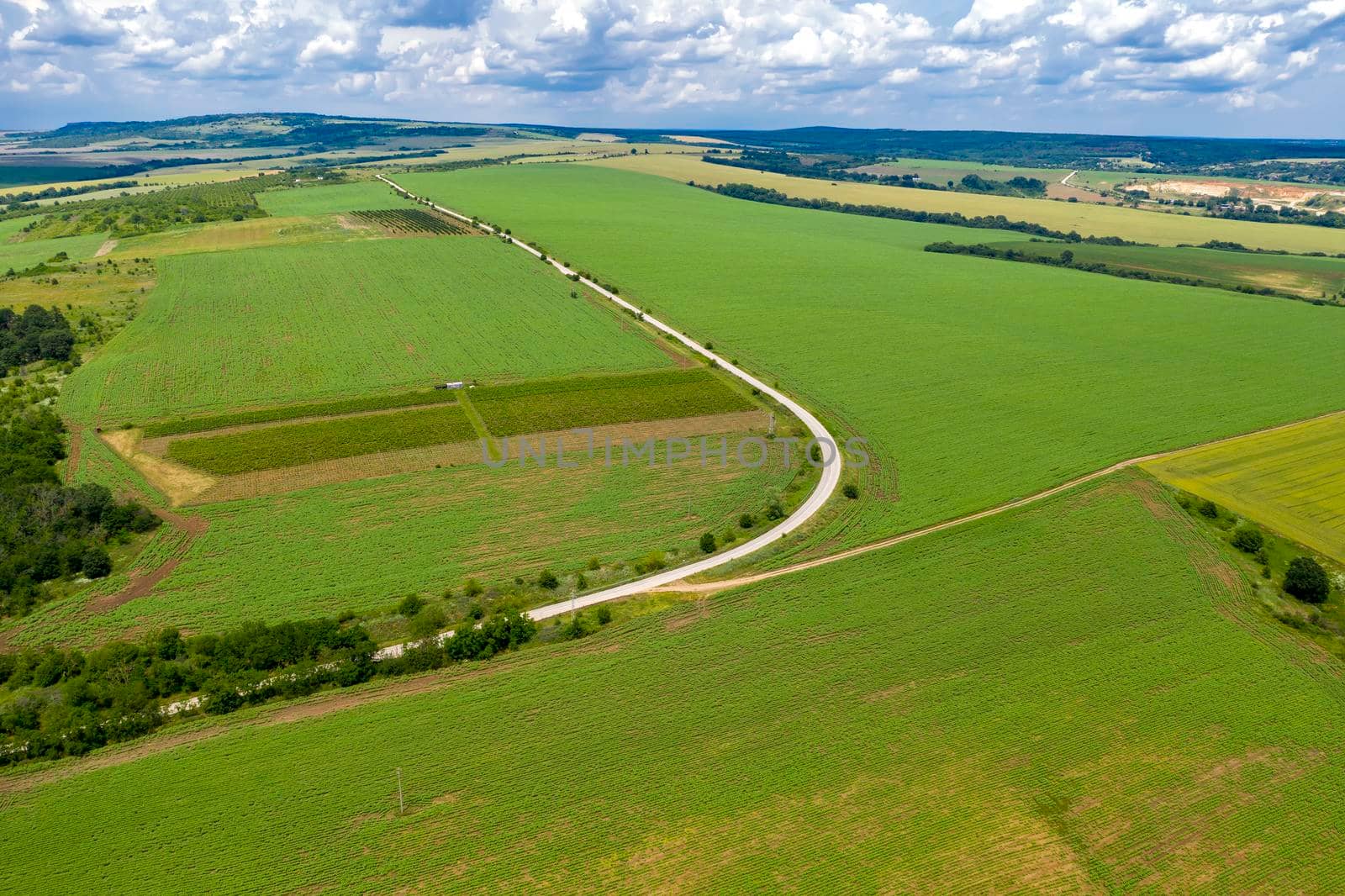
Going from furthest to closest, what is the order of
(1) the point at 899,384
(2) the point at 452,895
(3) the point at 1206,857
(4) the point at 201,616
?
(1) the point at 899,384 < (4) the point at 201,616 < (3) the point at 1206,857 < (2) the point at 452,895

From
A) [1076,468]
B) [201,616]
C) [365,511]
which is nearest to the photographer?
[201,616]

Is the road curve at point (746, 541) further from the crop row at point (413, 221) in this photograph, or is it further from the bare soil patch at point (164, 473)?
the crop row at point (413, 221)

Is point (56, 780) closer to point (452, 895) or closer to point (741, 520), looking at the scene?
point (452, 895)

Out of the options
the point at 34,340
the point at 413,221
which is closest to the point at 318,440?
the point at 34,340

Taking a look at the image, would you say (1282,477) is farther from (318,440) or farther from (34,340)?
(34,340)

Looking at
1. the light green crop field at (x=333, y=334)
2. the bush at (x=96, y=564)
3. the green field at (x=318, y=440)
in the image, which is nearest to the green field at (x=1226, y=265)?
the light green crop field at (x=333, y=334)

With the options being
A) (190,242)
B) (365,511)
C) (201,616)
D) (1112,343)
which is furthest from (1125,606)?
(190,242)

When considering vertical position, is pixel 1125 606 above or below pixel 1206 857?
above
